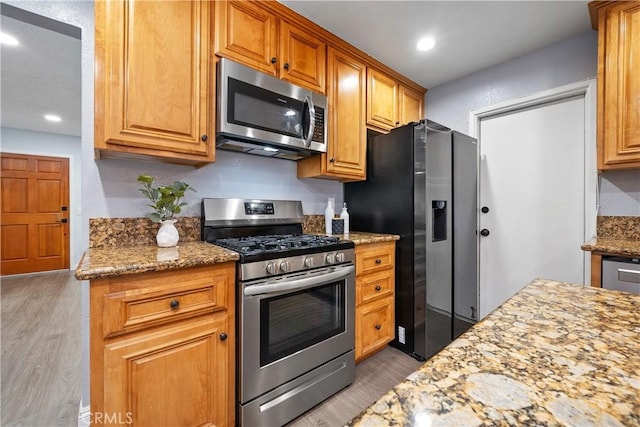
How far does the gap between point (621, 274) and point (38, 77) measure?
202 inches

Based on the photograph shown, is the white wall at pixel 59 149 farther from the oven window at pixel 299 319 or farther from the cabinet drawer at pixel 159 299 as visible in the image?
the oven window at pixel 299 319

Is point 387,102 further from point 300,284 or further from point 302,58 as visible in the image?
point 300,284

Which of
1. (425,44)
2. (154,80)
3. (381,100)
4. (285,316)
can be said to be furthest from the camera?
(381,100)

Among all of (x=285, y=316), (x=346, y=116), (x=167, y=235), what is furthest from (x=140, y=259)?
(x=346, y=116)

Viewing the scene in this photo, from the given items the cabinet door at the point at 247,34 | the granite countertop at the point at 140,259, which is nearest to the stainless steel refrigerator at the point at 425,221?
the cabinet door at the point at 247,34

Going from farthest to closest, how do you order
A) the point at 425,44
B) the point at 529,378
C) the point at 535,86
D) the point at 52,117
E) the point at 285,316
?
the point at 52,117, the point at 535,86, the point at 425,44, the point at 285,316, the point at 529,378

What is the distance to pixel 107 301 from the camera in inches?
40.6

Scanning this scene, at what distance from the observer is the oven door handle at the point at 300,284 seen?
134 centimetres

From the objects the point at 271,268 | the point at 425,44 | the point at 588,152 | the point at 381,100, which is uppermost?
the point at 425,44

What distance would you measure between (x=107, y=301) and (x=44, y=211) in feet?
17.8

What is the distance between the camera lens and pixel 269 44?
177 cm

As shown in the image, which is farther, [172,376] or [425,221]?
[425,221]

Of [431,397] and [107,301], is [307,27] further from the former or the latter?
[431,397]

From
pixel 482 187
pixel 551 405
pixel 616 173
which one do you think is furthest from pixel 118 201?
pixel 616 173
